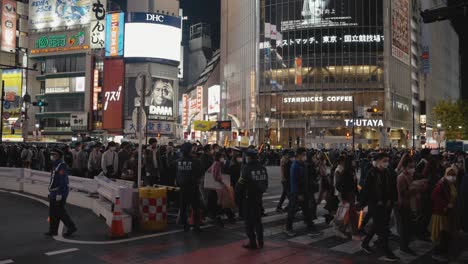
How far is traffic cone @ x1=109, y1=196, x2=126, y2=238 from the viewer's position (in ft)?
29.9

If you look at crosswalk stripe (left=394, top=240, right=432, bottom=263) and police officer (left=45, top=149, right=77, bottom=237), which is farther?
police officer (left=45, top=149, right=77, bottom=237)

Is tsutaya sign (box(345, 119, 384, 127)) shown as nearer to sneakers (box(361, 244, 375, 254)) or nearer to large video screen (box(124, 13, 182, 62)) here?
large video screen (box(124, 13, 182, 62))

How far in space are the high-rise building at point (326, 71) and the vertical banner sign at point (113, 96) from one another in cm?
2054

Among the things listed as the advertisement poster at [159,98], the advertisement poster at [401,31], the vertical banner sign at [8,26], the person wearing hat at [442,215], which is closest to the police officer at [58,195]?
the person wearing hat at [442,215]

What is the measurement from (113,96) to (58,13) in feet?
72.5

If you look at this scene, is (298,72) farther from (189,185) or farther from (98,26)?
(189,185)

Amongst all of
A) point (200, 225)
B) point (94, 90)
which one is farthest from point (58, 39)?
point (200, 225)

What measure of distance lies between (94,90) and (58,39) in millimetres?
13757

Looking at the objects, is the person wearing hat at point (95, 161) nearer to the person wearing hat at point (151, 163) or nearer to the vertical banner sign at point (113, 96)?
the person wearing hat at point (151, 163)

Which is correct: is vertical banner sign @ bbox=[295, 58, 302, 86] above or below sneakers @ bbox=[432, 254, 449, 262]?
above

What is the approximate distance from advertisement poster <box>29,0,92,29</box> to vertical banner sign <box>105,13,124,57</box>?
857 centimetres

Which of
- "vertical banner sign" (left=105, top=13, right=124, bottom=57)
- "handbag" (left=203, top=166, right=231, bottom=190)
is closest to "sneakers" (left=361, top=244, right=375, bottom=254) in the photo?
"handbag" (left=203, top=166, right=231, bottom=190)

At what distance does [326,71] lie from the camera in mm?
63656

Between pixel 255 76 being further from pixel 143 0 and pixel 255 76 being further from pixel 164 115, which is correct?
pixel 143 0
